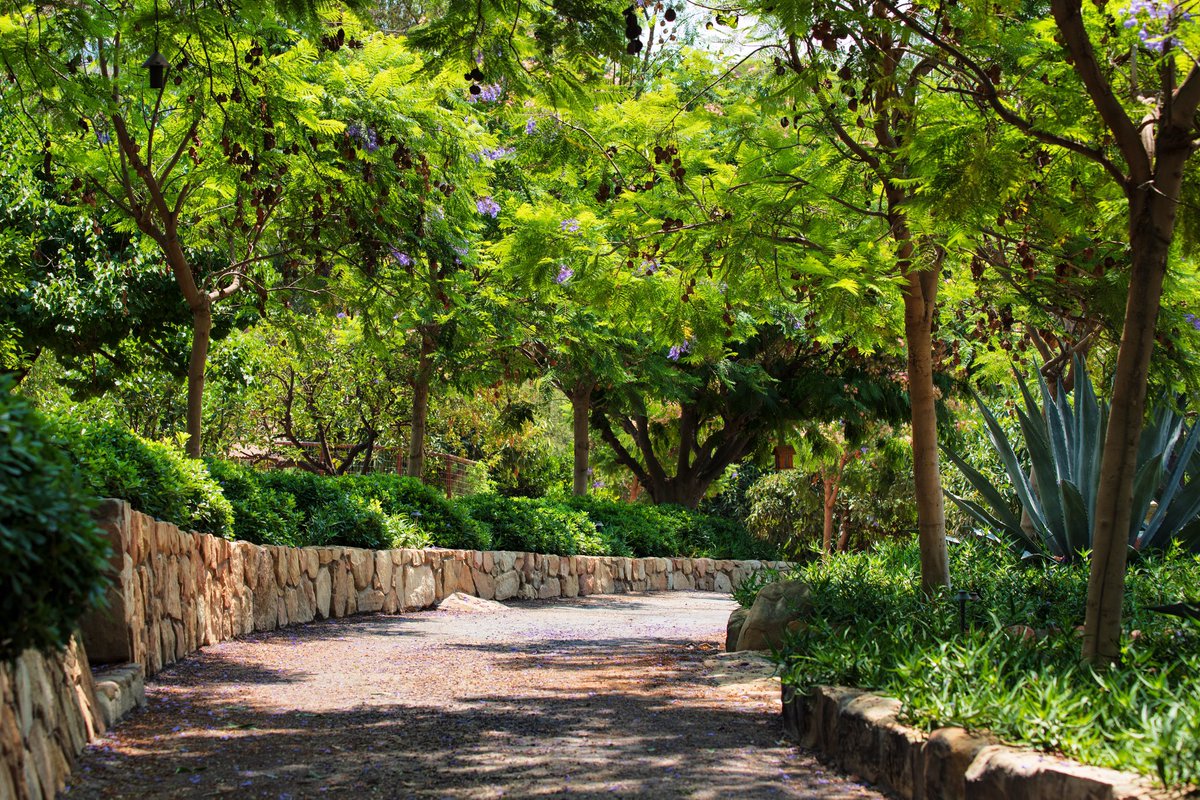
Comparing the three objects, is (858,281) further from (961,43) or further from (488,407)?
(488,407)

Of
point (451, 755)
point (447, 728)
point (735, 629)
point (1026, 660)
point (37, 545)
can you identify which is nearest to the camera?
point (37, 545)

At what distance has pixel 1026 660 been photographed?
4.97 m

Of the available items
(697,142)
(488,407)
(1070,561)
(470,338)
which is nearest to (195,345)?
(470,338)

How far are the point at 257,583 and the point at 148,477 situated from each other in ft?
6.73

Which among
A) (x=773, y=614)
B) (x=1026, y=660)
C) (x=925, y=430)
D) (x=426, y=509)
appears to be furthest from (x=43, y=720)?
(x=426, y=509)

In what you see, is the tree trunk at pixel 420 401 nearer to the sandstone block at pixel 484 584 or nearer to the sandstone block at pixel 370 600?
the sandstone block at pixel 484 584

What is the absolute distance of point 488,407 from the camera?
80.5 feet

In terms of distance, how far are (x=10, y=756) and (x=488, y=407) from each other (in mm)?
21095

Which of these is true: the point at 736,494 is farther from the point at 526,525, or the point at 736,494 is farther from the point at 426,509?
the point at 426,509

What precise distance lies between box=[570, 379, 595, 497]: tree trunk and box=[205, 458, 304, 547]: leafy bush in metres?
7.86

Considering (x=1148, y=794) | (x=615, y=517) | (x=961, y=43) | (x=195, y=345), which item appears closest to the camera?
(x=1148, y=794)

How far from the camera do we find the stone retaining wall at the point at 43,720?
3.51 metres

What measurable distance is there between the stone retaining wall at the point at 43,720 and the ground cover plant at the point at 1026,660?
10.4 feet

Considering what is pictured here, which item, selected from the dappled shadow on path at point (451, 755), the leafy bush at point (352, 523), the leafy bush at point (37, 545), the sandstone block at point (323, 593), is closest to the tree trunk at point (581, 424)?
the leafy bush at point (352, 523)
